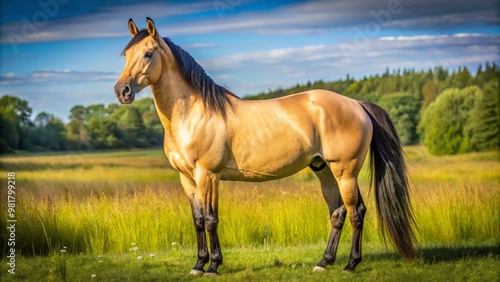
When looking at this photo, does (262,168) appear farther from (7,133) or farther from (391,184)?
(7,133)

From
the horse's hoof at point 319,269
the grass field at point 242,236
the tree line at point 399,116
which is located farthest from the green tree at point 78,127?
the horse's hoof at point 319,269

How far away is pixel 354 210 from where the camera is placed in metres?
7.57

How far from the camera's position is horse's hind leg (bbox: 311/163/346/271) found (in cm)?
773

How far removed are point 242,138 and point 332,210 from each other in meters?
1.52

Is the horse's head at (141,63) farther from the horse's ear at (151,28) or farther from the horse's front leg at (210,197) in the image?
the horse's front leg at (210,197)

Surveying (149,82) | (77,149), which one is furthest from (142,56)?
(77,149)

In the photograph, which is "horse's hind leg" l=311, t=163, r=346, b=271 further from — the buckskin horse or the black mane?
the black mane

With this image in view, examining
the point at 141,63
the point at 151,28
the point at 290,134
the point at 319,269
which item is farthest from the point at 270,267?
the point at 151,28

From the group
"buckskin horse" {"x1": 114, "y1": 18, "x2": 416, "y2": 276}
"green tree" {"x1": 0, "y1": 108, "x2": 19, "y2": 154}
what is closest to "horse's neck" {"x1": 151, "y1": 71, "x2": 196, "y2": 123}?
"buckskin horse" {"x1": 114, "y1": 18, "x2": 416, "y2": 276}

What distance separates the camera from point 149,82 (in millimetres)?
7043

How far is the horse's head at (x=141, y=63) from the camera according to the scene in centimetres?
678

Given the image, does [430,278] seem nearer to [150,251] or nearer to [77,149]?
[150,251]

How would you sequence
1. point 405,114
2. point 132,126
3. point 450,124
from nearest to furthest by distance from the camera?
point 132,126 < point 450,124 < point 405,114

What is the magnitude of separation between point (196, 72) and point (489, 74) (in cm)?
3341
